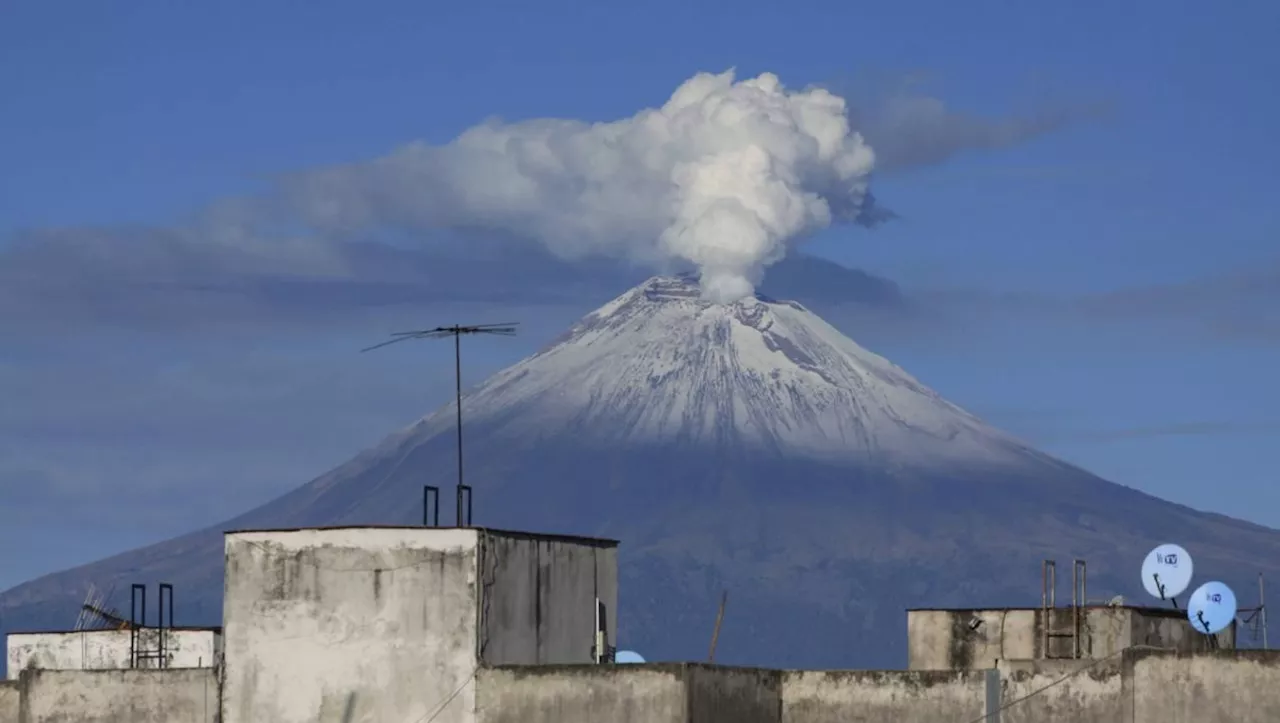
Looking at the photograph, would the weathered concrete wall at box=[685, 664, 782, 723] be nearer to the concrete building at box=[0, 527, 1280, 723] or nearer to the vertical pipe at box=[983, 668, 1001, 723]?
the concrete building at box=[0, 527, 1280, 723]

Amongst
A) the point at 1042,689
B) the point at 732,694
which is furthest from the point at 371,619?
the point at 1042,689

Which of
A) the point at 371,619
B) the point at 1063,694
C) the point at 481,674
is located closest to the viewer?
the point at 481,674

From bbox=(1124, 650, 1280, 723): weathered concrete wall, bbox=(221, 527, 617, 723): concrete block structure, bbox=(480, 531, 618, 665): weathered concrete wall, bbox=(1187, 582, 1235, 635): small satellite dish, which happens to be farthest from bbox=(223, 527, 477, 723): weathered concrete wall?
bbox=(1187, 582, 1235, 635): small satellite dish

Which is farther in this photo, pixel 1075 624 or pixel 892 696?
pixel 1075 624

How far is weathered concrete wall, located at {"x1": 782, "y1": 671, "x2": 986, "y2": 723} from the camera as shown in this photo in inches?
2092

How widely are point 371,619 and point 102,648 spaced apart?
28.7 meters

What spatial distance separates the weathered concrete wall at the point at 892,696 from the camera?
5312 centimetres

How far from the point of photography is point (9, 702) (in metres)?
54.1

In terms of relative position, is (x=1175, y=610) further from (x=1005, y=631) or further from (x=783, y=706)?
(x=783, y=706)

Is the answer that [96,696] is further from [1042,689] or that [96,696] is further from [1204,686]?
[1204,686]

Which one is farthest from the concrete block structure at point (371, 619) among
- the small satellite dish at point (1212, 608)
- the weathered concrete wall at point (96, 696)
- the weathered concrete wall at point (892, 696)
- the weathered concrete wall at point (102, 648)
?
the weathered concrete wall at point (102, 648)

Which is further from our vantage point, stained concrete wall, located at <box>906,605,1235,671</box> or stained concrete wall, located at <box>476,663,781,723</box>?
stained concrete wall, located at <box>906,605,1235,671</box>

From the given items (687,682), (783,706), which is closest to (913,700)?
(783,706)

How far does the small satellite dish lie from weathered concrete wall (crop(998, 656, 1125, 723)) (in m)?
7.11
